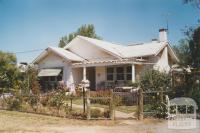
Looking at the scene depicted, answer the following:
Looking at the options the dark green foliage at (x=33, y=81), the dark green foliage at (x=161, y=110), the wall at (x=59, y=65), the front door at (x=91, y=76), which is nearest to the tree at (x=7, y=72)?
the dark green foliage at (x=33, y=81)

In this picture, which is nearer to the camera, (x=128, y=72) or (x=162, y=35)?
(x=128, y=72)

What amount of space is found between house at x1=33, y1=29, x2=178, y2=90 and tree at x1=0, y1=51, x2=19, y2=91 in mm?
2800

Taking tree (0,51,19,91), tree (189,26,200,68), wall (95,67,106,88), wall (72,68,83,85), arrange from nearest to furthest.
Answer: tree (189,26,200,68), tree (0,51,19,91), wall (95,67,106,88), wall (72,68,83,85)

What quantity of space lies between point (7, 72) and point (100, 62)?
8158 millimetres

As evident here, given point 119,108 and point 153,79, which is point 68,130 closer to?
point 119,108

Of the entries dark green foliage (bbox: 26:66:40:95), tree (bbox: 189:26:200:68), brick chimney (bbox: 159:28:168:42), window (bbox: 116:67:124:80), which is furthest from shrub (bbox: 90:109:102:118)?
brick chimney (bbox: 159:28:168:42)

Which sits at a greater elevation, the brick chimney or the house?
the brick chimney

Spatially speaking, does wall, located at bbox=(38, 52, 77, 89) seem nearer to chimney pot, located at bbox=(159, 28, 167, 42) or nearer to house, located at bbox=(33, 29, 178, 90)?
house, located at bbox=(33, 29, 178, 90)

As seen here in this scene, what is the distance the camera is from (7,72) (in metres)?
28.7

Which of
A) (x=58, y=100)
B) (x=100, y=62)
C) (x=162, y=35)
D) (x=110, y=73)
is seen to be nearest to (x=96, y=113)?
(x=58, y=100)

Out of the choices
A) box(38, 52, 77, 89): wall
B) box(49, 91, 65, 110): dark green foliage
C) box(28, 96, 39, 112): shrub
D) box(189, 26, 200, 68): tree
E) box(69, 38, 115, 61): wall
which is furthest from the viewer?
box(38, 52, 77, 89): wall

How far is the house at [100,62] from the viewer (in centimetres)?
2811

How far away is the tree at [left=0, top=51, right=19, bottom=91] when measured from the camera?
2802 cm

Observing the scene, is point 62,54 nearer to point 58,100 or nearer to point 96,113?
point 58,100
